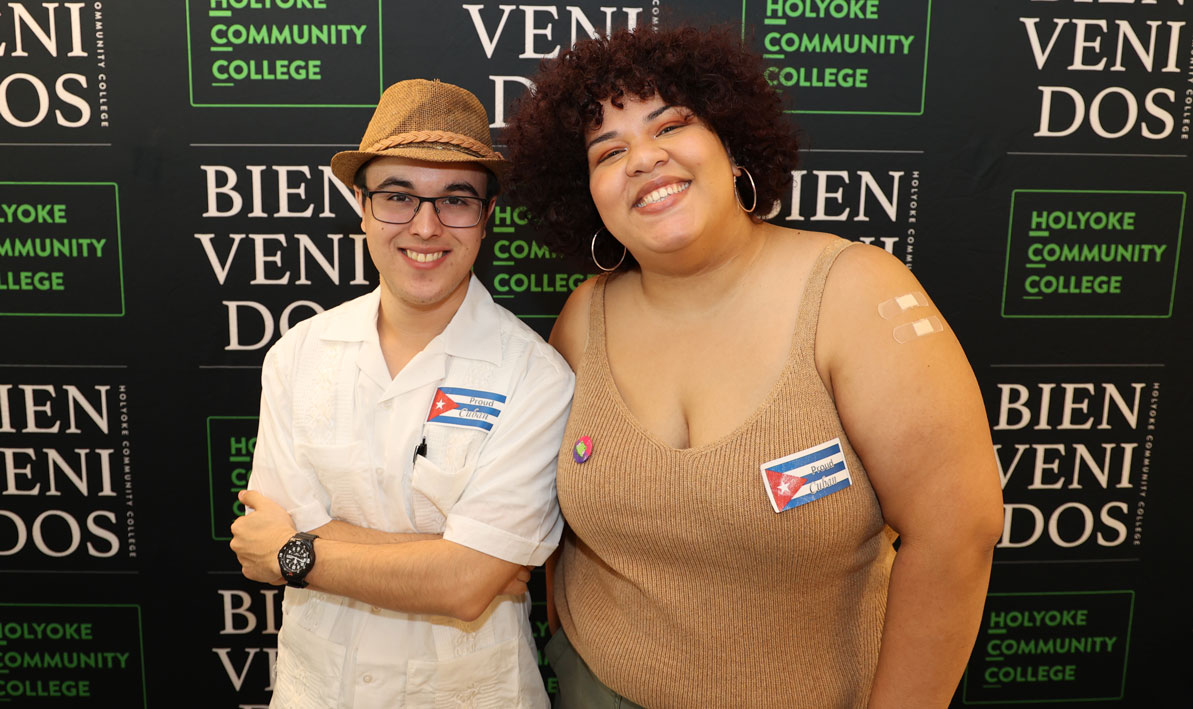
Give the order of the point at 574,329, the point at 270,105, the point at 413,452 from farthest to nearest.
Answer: the point at 270,105 → the point at 574,329 → the point at 413,452

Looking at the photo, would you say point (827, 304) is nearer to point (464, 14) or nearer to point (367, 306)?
point (367, 306)

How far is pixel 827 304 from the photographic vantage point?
143cm

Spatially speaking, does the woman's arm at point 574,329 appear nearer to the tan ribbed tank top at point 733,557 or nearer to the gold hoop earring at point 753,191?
the tan ribbed tank top at point 733,557

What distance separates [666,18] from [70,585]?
2500 millimetres

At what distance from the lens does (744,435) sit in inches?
56.4

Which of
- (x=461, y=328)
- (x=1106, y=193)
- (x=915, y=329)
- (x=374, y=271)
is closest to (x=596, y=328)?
(x=461, y=328)

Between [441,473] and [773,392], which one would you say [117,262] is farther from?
[773,392]

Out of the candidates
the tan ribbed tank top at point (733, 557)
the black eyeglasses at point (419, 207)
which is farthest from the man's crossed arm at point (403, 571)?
the black eyeglasses at point (419, 207)

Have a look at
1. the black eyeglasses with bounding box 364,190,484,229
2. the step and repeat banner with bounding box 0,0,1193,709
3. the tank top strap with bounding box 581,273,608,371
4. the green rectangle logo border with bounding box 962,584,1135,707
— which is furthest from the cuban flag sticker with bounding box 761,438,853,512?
the green rectangle logo border with bounding box 962,584,1135,707

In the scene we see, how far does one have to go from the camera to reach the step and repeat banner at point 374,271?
240 cm

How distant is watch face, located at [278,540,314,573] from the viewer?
61.1 inches

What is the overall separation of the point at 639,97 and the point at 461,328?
588mm

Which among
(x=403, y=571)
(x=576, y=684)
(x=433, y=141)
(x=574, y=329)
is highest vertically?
(x=433, y=141)

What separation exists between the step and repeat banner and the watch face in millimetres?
1122
